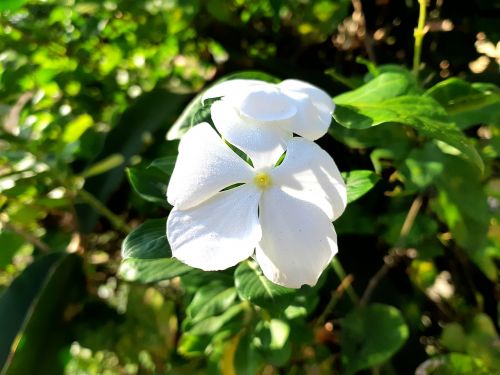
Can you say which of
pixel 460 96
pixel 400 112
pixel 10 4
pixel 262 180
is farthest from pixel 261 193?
pixel 10 4

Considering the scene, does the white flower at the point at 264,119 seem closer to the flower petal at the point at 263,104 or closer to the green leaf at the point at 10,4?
the flower petal at the point at 263,104

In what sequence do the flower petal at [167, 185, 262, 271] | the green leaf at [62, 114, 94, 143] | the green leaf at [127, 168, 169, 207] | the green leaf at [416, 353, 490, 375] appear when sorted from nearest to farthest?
the flower petal at [167, 185, 262, 271], the green leaf at [127, 168, 169, 207], the green leaf at [416, 353, 490, 375], the green leaf at [62, 114, 94, 143]

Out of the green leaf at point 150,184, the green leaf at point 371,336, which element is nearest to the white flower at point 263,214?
the green leaf at point 150,184

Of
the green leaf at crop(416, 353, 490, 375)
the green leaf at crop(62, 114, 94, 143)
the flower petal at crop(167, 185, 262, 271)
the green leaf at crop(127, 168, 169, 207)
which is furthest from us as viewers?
the green leaf at crop(62, 114, 94, 143)

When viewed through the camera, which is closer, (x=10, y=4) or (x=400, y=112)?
(x=400, y=112)

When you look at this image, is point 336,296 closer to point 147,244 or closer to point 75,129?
point 147,244

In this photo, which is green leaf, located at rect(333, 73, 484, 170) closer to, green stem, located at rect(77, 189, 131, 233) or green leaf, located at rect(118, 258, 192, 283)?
green leaf, located at rect(118, 258, 192, 283)

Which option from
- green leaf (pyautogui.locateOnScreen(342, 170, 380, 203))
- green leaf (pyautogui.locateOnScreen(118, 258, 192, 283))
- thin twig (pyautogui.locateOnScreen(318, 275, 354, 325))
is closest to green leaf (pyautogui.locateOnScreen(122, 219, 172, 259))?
green leaf (pyautogui.locateOnScreen(118, 258, 192, 283))

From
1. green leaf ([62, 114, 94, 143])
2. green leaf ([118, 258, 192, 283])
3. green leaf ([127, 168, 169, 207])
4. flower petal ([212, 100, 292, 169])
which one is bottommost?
green leaf ([62, 114, 94, 143])

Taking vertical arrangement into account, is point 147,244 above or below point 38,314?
above
